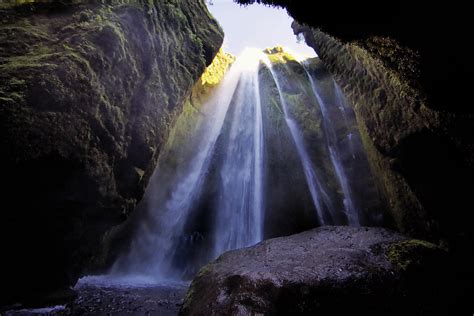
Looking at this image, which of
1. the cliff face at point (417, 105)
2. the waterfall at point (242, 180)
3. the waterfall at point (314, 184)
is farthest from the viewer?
the waterfall at point (242, 180)

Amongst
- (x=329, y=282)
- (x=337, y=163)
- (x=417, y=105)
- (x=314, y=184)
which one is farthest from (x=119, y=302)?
(x=337, y=163)

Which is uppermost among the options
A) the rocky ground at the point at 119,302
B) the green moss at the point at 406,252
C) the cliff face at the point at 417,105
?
the cliff face at the point at 417,105

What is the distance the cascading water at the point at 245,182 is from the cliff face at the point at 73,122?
3360mm

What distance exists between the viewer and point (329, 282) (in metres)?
4.61

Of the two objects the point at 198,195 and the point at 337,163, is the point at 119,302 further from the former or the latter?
the point at 337,163

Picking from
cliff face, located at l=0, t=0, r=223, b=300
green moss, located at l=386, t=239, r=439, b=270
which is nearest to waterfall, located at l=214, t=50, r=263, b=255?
cliff face, located at l=0, t=0, r=223, b=300

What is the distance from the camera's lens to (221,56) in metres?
17.9

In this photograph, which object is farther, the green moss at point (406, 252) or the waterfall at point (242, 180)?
the waterfall at point (242, 180)

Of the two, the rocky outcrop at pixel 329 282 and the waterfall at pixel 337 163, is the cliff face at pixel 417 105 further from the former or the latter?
the waterfall at pixel 337 163

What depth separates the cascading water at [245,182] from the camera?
11164mm

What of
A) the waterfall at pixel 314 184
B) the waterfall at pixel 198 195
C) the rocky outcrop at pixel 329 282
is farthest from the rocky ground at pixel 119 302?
the waterfall at pixel 314 184

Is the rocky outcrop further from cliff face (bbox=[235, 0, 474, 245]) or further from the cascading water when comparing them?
the cascading water

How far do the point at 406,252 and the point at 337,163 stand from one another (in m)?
7.01

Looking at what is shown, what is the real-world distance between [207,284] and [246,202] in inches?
274
